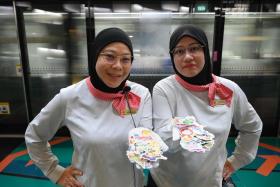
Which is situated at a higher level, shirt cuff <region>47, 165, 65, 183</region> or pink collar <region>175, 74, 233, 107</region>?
pink collar <region>175, 74, 233, 107</region>

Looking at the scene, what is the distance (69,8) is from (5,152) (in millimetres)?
2081

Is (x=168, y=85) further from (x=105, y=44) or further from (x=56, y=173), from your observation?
(x=56, y=173)

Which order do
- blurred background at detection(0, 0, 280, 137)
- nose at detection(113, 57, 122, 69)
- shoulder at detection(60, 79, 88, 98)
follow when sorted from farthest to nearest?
blurred background at detection(0, 0, 280, 137) → shoulder at detection(60, 79, 88, 98) → nose at detection(113, 57, 122, 69)

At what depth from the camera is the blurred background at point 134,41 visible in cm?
323

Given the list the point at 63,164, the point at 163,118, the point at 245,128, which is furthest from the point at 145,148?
the point at 63,164

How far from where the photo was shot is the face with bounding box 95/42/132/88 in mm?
1060

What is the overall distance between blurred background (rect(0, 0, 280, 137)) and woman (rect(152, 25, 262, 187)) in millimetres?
2195

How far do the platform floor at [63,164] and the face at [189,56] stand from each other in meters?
1.82

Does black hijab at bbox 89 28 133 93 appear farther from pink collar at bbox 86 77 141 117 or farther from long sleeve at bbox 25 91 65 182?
long sleeve at bbox 25 91 65 182

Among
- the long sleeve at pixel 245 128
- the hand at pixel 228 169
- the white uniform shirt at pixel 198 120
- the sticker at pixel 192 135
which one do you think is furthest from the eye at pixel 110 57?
the hand at pixel 228 169

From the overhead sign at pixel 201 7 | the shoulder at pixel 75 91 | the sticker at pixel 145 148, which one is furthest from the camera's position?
the overhead sign at pixel 201 7

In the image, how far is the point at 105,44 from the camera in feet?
3.51

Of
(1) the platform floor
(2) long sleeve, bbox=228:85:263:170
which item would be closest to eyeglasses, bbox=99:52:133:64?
(2) long sleeve, bbox=228:85:263:170

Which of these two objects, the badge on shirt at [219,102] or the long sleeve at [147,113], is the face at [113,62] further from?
the badge on shirt at [219,102]
